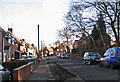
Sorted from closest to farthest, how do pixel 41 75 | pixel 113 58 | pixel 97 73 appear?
pixel 97 73
pixel 41 75
pixel 113 58

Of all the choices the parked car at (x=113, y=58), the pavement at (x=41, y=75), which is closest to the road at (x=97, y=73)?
the parked car at (x=113, y=58)

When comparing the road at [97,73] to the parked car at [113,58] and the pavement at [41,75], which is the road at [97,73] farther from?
the pavement at [41,75]

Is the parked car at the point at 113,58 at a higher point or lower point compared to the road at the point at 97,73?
higher

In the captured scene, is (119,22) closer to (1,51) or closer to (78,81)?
(78,81)

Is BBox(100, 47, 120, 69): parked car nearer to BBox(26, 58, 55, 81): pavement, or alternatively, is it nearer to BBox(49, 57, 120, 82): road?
BBox(49, 57, 120, 82): road

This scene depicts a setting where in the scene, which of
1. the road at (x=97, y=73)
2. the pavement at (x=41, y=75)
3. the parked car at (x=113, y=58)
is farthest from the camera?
the parked car at (x=113, y=58)

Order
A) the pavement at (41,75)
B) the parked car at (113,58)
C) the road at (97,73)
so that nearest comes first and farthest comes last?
1. the road at (97,73)
2. the pavement at (41,75)
3. the parked car at (113,58)

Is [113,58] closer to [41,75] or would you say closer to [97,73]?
[97,73]

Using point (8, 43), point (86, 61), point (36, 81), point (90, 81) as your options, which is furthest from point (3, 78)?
point (8, 43)

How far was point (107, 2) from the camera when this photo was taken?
23.0 meters

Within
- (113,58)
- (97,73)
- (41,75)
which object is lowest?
(41,75)

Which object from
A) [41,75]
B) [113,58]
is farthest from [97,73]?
[41,75]

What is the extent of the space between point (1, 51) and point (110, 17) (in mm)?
17553

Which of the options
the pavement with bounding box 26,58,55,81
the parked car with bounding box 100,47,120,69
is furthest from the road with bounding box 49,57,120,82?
the pavement with bounding box 26,58,55,81
